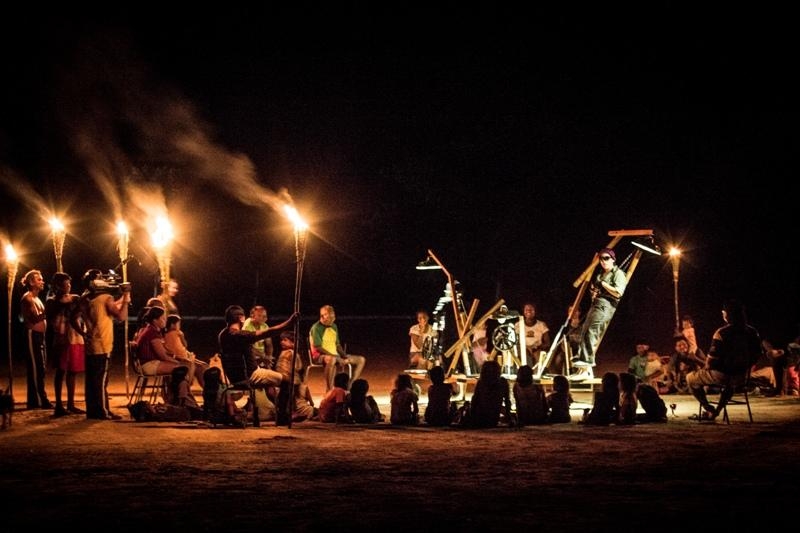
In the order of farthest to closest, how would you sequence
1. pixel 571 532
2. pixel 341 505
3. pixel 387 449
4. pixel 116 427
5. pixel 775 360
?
pixel 775 360
pixel 116 427
pixel 387 449
pixel 341 505
pixel 571 532

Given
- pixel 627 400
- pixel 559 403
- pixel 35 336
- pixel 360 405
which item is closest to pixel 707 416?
pixel 627 400

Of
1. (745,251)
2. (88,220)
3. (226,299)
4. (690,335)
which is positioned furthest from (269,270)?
(690,335)

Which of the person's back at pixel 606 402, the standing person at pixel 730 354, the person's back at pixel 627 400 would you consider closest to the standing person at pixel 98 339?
the person's back at pixel 606 402

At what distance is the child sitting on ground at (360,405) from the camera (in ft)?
40.0

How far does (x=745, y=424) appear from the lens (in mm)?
11797

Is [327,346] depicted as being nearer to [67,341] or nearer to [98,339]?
[98,339]

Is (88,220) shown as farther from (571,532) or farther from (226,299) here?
(571,532)

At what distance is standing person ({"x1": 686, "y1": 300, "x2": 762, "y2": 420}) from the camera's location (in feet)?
39.5

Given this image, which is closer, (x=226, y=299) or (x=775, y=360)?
(x=775, y=360)

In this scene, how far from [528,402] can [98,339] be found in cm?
602

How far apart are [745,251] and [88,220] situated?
A: 33523 millimetres

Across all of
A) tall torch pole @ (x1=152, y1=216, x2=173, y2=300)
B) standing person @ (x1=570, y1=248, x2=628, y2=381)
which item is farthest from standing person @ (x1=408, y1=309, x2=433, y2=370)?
tall torch pole @ (x1=152, y1=216, x2=173, y2=300)

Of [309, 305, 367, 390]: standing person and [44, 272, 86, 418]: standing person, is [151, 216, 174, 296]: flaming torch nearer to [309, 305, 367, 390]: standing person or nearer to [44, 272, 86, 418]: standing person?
[44, 272, 86, 418]: standing person

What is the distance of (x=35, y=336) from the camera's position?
14.0 m
